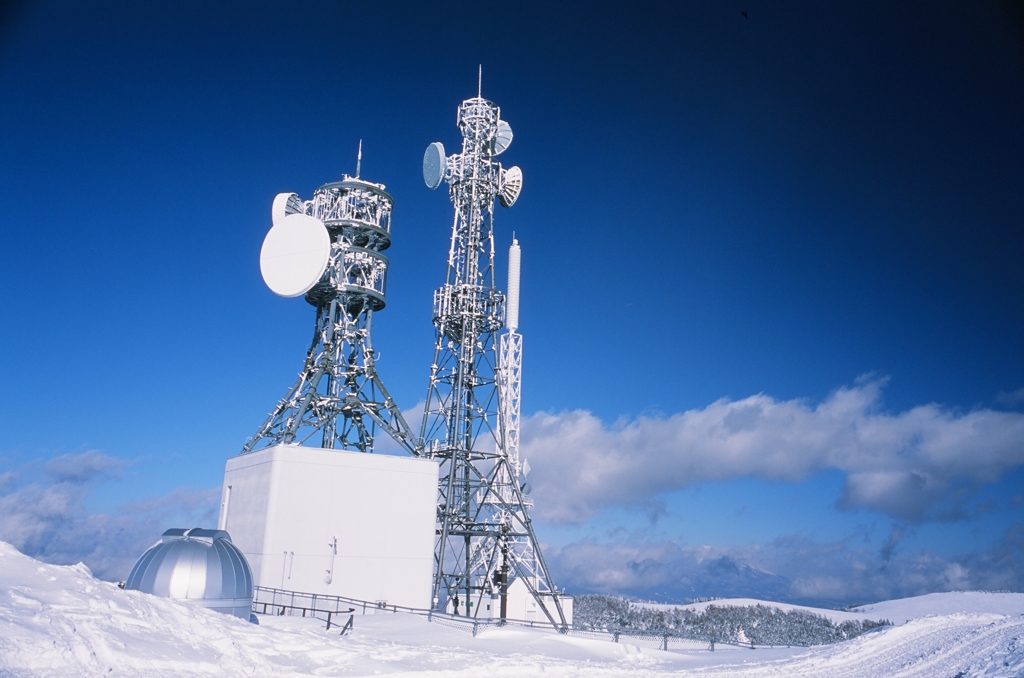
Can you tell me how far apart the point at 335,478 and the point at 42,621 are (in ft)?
63.1

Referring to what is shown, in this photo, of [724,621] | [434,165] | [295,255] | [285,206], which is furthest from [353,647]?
[724,621]

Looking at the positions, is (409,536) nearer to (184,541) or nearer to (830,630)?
(184,541)

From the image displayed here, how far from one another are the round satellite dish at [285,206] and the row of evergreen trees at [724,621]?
102ft

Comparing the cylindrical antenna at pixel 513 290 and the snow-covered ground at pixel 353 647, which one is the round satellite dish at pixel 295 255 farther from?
the snow-covered ground at pixel 353 647

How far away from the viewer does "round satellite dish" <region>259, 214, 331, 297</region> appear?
3572 centimetres

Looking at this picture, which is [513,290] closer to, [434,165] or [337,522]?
[434,165]

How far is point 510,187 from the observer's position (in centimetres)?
4631

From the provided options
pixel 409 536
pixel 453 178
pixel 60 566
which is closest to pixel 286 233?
pixel 453 178

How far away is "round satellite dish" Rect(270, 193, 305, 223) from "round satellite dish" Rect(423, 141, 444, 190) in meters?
8.13

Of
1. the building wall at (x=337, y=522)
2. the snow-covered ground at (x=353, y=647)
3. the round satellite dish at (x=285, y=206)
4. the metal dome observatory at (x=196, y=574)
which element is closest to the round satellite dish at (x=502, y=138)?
the round satellite dish at (x=285, y=206)

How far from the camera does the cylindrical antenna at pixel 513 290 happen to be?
147 ft

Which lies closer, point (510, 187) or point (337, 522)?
point (337, 522)

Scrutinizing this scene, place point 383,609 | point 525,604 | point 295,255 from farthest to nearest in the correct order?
point 525,604, point 295,255, point 383,609

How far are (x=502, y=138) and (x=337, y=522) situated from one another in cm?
2646
